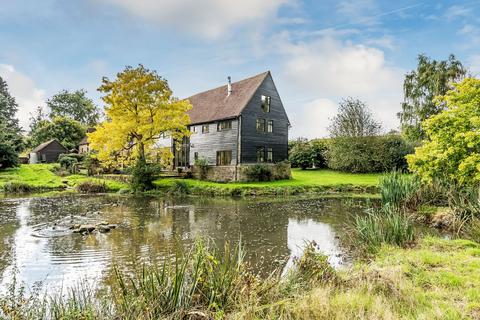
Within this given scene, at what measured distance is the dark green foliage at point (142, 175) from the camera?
2581 centimetres

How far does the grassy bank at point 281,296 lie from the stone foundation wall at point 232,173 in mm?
22324

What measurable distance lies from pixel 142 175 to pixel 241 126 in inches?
389

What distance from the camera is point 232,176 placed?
2847 cm

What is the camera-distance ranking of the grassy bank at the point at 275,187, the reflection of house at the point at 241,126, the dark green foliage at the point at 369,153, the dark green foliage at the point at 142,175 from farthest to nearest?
the dark green foliage at the point at 369,153, the reflection of house at the point at 241,126, the dark green foliage at the point at 142,175, the grassy bank at the point at 275,187

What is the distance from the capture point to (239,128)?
2888cm

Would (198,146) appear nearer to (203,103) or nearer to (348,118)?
(203,103)

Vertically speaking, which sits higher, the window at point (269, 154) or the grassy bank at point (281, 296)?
the window at point (269, 154)

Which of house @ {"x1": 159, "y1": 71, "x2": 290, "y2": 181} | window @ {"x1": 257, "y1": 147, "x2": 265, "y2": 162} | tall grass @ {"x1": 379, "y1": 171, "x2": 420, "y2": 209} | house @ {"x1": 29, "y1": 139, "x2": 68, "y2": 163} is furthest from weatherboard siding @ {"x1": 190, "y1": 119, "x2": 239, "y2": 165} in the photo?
house @ {"x1": 29, "y1": 139, "x2": 68, "y2": 163}

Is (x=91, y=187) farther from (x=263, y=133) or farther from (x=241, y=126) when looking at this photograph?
(x=263, y=133)

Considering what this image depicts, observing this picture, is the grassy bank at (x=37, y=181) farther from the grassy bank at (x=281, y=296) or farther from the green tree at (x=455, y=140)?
the grassy bank at (x=281, y=296)

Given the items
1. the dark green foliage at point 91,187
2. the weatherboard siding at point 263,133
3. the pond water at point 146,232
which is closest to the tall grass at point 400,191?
the pond water at point 146,232

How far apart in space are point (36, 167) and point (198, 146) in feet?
68.1

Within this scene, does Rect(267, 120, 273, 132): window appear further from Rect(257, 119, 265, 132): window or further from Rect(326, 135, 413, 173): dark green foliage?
Rect(326, 135, 413, 173): dark green foliage

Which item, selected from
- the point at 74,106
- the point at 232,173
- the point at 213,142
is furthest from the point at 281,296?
the point at 74,106
